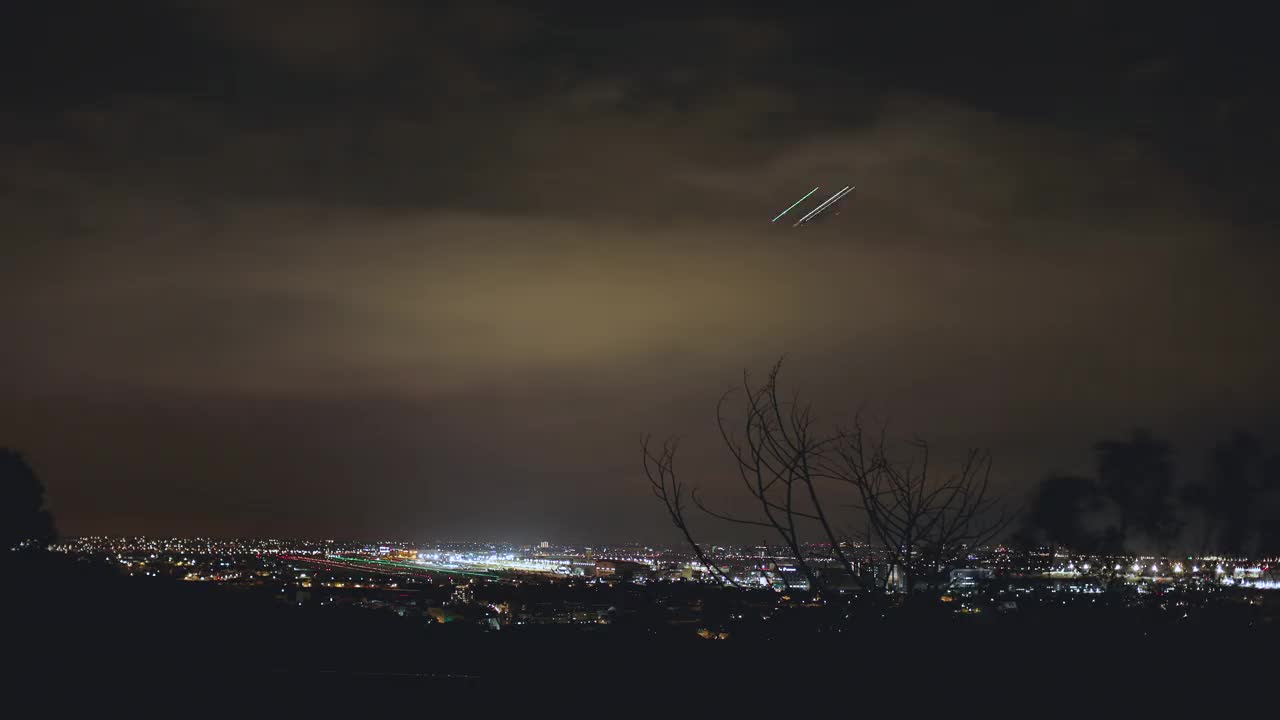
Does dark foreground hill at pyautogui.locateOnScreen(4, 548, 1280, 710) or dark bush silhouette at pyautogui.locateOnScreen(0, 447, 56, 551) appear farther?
dark bush silhouette at pyautogui.locateOnScreen(0, 447, 56, 551)

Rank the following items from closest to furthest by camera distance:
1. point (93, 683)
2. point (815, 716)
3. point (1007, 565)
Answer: point (815, 716) → point (1007, 565) → point (93, 683)

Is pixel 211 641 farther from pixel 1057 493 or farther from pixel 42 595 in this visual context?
pixel 1057 493

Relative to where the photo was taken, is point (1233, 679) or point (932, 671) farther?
point (1233, 679)

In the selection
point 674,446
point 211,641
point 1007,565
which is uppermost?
point 674,446

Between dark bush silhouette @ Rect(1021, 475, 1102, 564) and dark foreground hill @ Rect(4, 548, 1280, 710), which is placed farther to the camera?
dark bush silhouette @ Rect(1021, 475, 1102, 564)

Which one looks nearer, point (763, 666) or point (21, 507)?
point (763, 666)

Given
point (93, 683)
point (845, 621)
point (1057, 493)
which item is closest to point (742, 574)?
point (845, 621)

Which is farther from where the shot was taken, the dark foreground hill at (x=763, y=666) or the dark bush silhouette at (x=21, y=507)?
the dark bush silhouette at (x=21, y=507)

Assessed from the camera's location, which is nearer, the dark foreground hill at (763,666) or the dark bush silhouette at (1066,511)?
A: the dark foreground hill at (763,666)
